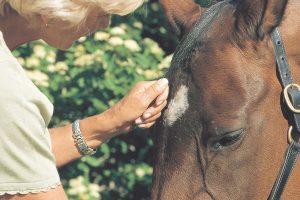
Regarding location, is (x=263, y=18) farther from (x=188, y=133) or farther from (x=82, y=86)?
(x=82, y=86)

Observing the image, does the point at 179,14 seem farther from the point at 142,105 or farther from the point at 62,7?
the point at 62,7

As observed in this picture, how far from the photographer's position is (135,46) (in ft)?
16.1

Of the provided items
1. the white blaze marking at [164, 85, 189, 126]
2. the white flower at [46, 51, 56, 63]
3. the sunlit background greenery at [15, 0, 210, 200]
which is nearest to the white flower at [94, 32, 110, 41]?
the sunlit background greenery at [15, 0, 210, 200]

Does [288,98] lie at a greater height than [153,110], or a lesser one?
greater

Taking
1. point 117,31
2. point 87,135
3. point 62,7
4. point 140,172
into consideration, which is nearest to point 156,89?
point 62,7

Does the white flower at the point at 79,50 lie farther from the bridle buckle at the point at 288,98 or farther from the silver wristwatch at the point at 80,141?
the bridle buckle at the point at 288,98

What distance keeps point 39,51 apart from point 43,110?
2677mm

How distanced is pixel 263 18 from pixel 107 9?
0.60 m

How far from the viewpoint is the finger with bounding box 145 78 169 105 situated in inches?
108

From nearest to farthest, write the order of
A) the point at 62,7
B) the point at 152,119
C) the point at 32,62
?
1. the point at 62,7
2. the point at 152,119
3. the point at 32,62

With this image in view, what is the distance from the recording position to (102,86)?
16.1 feet

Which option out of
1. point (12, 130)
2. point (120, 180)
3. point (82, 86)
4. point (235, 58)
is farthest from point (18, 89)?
point (120, 180)

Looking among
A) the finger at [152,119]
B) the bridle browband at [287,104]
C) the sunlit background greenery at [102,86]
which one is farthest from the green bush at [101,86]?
the bridle browband at [287,104]

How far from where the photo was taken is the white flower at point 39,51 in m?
5.00
